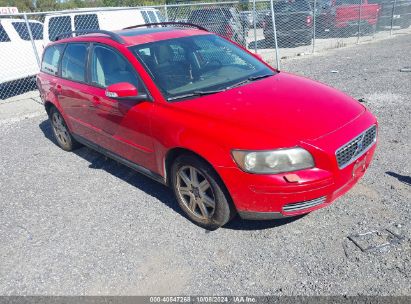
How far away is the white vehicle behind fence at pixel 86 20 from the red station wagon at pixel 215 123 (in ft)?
17.2

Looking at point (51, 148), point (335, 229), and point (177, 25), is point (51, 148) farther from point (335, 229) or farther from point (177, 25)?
point (335, 229)

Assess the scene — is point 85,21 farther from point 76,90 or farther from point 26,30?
point 76,90

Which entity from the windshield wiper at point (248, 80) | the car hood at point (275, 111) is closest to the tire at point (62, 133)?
the car hood at point (275, 111)

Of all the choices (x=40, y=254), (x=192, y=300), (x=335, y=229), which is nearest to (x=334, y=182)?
Result: (x=335, y=229)

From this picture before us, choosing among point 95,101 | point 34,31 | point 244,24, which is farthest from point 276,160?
point 244,24

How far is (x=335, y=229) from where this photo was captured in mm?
2955

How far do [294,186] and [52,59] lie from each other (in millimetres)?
4042

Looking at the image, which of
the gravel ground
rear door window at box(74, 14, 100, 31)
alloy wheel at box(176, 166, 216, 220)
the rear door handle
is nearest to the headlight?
alloy wheel at box(176, 166, 216, 220)

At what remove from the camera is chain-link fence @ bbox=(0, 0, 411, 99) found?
885cm

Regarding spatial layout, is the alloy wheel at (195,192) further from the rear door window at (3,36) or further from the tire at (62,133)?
the rear door window at (3,36)

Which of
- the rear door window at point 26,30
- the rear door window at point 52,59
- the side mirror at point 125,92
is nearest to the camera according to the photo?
the side mirror at point 125,92

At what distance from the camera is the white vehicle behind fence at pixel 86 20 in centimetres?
893

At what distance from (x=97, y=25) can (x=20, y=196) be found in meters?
6.50

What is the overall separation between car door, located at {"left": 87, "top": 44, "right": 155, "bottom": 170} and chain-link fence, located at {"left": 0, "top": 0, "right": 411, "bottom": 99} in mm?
5072
